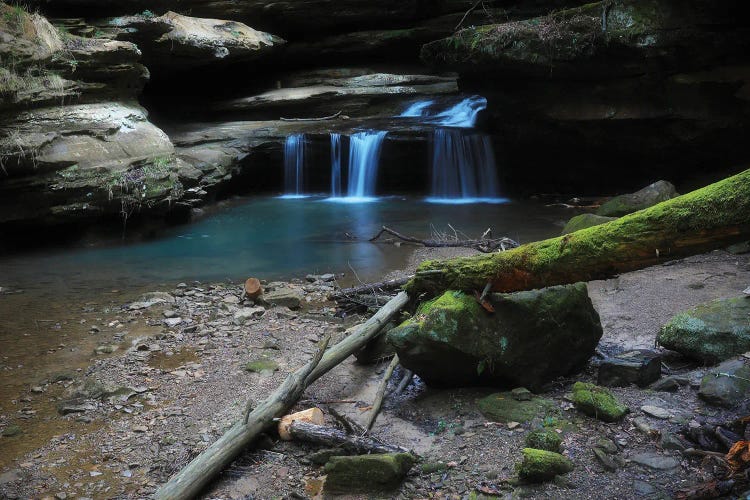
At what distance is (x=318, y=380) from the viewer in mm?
5723

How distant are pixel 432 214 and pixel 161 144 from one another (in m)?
6.38

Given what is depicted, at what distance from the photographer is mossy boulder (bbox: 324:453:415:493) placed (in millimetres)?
3859

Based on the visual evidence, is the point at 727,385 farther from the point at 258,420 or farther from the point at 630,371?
the point at 258,420

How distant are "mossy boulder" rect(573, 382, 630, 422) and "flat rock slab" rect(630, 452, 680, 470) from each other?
40 centimetres

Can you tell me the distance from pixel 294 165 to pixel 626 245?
14.6m

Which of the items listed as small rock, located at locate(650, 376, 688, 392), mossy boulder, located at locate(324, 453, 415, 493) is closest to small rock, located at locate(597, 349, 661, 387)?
small rock, located at locate(650, 376, 688, 392)

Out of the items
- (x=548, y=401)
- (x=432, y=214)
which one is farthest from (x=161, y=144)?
(x=548, y=401)

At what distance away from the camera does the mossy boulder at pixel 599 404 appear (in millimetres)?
4188

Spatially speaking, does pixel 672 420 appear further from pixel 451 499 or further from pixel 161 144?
pixel 161 144

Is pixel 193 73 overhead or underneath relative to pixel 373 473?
overhead

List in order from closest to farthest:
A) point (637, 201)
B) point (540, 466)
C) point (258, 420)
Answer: point (540, 466) → point (258, 420) → point (637, 201)

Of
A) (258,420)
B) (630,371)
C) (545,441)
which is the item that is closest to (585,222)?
(630,371)

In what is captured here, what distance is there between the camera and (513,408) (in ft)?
15.0

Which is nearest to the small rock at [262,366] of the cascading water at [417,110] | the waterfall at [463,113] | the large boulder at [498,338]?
the large boulder at [498,338]
